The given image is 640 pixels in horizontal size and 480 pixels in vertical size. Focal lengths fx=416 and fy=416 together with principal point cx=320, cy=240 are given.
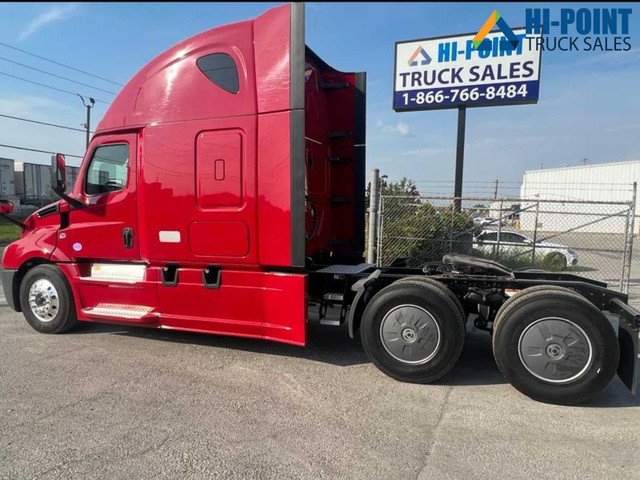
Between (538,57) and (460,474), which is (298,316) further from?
(538,57)

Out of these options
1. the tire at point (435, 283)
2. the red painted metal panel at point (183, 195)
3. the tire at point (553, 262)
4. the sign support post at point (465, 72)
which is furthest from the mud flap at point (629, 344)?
the tire at point (553, 262)

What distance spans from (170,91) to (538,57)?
8.39m

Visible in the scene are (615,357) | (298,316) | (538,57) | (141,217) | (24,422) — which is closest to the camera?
(24,422)

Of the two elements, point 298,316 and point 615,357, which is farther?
point 298,316

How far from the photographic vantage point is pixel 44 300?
564 centimetres

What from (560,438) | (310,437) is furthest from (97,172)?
(560,438)

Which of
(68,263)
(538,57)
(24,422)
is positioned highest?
(538,57)

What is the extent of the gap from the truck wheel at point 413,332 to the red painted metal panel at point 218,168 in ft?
6.43

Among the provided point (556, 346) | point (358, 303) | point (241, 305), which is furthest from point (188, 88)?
point (556, 346)

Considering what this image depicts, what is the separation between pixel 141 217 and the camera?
5035 mm

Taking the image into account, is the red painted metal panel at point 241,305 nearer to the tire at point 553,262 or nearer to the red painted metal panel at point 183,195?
the red painted metal panel at point 183,195

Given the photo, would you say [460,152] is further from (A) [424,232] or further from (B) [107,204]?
(B) [107,204]

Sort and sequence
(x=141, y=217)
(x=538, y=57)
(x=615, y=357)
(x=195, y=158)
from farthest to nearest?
(x=538, y=57)
(x=141, y=217)
(x=195, y=158)
(x=615, y=357)

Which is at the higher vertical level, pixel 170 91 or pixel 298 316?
pixel 170 91
